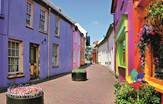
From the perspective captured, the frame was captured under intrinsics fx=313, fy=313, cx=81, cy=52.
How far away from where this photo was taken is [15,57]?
15227 millimetres

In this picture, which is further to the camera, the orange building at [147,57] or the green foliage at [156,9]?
the orange building at [147,57]

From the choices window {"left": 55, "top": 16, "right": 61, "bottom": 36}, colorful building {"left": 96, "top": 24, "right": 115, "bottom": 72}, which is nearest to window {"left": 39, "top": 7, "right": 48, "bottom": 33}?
window {"left": 55, "top": 16, "right": 61, "bottom": 36}

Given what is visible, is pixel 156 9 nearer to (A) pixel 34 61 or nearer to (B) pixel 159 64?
(B) pixel 159 64

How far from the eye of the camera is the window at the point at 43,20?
19.6 meters

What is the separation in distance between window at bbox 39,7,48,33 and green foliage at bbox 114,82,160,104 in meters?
13.3

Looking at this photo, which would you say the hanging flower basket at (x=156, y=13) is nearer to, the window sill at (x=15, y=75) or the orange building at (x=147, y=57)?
the orange building at (x=147, y=57)

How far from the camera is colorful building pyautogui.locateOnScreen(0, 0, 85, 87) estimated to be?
13805mm

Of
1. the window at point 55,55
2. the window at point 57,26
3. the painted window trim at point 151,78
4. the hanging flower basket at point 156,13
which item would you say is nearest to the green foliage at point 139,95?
the painted window trim at point 151,78

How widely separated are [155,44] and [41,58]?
522 inches

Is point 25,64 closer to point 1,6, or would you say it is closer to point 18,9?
point 18,9

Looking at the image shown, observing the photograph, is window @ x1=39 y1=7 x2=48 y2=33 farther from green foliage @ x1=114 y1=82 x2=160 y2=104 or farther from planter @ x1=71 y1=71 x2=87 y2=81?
green foliage @ x1=114 y1=82 x2=160 y2=104

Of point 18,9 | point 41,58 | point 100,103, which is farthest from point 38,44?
point 100,103

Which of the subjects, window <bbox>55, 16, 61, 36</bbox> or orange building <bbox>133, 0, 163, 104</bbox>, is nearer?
orange building <bbox>133, 0, 163, 104</bbox>

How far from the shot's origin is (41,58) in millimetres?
19547
